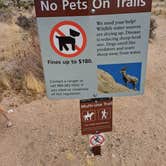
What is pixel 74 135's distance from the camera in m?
3.22

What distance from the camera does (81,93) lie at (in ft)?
6.57

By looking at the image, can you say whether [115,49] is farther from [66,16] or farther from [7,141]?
[7,141]

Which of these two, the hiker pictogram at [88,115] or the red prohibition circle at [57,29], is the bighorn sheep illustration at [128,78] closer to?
the red prohibition circle at [57,29]

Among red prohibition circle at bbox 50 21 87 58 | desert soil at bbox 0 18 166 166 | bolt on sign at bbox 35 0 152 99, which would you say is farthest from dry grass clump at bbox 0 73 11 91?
red prohibition circle at bbox 50 21 87 58

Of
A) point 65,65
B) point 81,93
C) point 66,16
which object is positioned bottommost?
point 81,93

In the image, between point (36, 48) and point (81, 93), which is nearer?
point (81, 93)

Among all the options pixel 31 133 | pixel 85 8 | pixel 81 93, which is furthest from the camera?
pixel 31 133

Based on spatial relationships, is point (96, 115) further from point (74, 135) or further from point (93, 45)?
point (74, 135)

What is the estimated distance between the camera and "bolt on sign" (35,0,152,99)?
164 cm

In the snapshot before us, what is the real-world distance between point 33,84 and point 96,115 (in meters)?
2.02

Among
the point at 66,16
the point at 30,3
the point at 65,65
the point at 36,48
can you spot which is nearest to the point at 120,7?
the point at 66,16

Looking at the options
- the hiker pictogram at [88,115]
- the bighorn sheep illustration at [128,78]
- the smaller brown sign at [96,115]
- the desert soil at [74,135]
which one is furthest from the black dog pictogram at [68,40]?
the desert soil at [74,135]

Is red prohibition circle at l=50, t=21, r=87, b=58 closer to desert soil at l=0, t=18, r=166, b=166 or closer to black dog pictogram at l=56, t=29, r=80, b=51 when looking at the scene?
black dog pictogram at l=56, t=29, r=80, b=51

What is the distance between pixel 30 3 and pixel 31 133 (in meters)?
9.81
